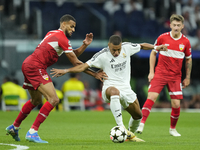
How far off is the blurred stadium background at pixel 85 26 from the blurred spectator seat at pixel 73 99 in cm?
231

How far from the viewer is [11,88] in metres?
17.4

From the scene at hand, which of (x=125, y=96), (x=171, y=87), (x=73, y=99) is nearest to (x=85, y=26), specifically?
(x=73, y=99)

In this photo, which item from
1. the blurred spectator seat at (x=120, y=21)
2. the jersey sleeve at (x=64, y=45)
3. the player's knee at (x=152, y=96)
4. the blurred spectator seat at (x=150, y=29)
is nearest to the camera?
the jersey sleeve at (x=64, y=45)

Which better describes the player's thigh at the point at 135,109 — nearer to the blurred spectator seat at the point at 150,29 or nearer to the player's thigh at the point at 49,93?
the player's thigh at the point at 49,93

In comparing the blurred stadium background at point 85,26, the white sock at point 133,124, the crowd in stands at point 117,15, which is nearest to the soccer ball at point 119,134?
the white sock at point 133,124

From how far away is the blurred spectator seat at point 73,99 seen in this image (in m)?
18.1

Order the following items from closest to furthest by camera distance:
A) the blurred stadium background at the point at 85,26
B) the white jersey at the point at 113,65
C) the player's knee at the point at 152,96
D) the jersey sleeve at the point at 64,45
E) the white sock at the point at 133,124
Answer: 1. the jersey sleeve at the point at 64,45
2. the white jersey at the point at 113,65
3. the white sock at the point at 133,124
4. the player's knee at the point at 152,96
5. the blurred stadium background at the point at 85,26

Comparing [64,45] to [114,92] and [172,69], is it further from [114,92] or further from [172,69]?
[172,69]

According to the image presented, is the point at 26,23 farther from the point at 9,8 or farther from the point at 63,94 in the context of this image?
the point at 63,94

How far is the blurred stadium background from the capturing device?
1878 cm

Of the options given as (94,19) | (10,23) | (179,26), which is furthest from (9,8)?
(179,26)

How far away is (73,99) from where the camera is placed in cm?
1845

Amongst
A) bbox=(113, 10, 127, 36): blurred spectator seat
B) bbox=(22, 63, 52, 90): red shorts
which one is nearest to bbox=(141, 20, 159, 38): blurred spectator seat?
bbox=(113, 10, 127, 36): blurred spectator seat

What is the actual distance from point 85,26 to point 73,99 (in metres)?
3.86
